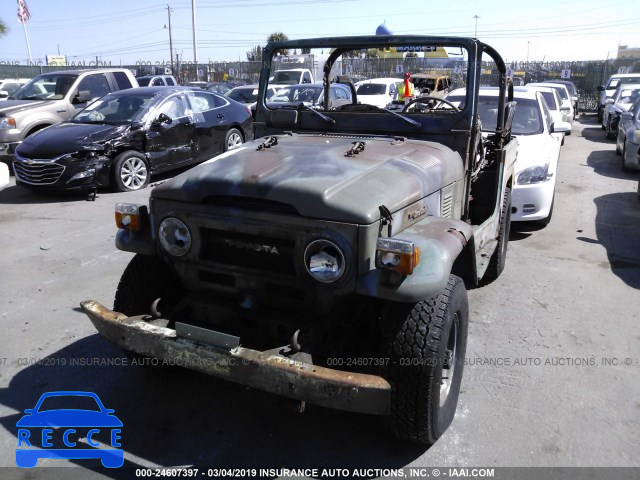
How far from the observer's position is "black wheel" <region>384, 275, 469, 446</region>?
100 inches

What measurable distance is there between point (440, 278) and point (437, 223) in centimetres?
59

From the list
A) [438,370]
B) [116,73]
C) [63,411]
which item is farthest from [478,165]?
[116,73]

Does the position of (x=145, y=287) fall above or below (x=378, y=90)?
below

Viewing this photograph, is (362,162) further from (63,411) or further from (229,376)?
(63,411)

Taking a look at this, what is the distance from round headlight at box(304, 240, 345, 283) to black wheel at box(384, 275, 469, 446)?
0.36 m

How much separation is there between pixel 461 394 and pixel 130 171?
22.7 feet

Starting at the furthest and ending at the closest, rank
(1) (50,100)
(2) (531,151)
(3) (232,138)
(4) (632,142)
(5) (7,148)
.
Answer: (1) (50,100), (3) (232,138), (5) (7,148), (4) (632,142), (2) (531,151)

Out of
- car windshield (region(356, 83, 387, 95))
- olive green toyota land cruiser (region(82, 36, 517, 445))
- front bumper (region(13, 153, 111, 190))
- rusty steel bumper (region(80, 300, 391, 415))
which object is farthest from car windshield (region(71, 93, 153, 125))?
car windshield (region(356, 83, 387, 95))

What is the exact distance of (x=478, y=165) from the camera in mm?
4527

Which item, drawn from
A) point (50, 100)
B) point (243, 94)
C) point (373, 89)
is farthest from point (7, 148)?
point (373, 89)

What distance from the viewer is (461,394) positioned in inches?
134

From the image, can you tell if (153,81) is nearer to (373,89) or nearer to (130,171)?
(373,89)

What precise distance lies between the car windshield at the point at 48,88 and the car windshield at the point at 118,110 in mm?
2300

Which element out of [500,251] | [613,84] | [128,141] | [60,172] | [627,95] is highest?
[613,84]
